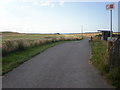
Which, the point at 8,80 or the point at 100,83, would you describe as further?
the point at 8,80

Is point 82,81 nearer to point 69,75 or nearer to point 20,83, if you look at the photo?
point 69,75

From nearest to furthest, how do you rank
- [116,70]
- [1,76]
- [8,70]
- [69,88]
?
[69,88], [116,70], [1,76], [8,70]

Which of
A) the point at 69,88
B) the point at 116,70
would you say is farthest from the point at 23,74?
the point at 116,70

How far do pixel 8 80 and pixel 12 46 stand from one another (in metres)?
8.53

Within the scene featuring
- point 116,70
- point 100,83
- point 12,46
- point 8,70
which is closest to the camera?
point 100,83

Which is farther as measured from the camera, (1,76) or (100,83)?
(1,76)

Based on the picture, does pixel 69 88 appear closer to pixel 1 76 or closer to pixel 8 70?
pixel 1 76

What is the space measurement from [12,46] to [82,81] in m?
9.94

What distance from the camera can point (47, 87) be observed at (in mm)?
5352

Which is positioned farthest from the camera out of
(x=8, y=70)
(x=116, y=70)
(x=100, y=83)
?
(x=8, y=70)

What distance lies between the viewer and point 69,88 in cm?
526

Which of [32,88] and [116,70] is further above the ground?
[116,70]

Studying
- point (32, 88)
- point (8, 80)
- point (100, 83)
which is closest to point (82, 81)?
point (100, 83)

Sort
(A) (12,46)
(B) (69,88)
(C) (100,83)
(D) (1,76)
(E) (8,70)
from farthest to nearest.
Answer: (A) (12,46) < (E) (8,70) < (D) (1,76) < (C) (100,83) < (B) (69,88)
